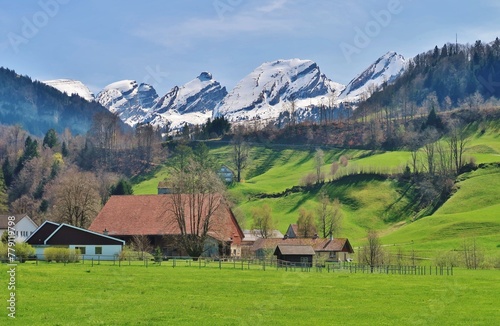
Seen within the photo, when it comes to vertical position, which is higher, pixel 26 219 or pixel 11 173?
pixel 11 173

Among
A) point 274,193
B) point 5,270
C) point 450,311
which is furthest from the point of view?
point 274,193

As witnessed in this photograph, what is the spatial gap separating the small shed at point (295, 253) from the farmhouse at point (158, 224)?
6.13 metres

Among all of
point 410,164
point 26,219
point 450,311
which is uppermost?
point 410,164

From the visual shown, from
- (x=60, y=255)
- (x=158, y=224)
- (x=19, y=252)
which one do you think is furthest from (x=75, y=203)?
(x=60, y=255)

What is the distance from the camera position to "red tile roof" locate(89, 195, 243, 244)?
8256 centimetres

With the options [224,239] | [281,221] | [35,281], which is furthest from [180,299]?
[281,221]

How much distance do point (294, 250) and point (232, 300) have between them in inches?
2080

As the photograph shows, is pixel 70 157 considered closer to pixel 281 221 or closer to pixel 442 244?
pixel 281 221

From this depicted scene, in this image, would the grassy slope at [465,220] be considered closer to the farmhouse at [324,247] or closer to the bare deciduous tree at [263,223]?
the farmhouse at [324,247]

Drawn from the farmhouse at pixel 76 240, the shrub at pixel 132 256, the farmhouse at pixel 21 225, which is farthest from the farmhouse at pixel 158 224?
the farmhouse at pixel 21 225

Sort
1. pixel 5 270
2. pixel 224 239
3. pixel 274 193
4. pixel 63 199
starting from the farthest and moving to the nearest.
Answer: pixel 274 193 → pixel 63 199 → pixel 224 239 → pixel 5 270

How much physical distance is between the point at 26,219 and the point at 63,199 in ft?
44.6

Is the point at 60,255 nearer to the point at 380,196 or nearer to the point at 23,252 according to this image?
the point at 23,252

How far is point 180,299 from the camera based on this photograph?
32.6 meters
